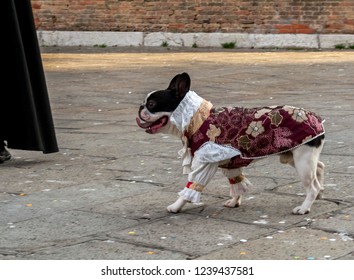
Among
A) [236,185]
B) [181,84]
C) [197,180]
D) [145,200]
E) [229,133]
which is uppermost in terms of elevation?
[181,84]

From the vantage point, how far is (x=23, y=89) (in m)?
6.87

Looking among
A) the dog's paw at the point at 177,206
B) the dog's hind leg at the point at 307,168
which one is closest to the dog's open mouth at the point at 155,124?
the dog's paw at the point at 177,206

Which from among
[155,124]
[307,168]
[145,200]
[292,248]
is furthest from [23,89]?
[292,248]

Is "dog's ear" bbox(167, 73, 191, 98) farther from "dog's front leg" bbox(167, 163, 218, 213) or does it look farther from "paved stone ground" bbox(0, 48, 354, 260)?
"paved stone ground" bbox(0, 48, 354, 260)

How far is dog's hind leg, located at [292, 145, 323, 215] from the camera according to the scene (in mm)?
4965

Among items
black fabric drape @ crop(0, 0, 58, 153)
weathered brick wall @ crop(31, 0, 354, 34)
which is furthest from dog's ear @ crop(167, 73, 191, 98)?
weathered brick wall @ crop(31, 0, 354, 34)

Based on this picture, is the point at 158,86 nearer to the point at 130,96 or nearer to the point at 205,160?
the point at 130,96

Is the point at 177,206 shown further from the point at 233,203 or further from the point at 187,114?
the point at 187,114

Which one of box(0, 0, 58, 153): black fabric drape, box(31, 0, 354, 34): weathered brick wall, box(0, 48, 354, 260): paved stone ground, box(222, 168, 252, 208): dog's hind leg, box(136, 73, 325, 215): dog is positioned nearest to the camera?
box(0, 48, 354, 260): paved stone ground

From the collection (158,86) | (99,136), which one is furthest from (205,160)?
(158,86)

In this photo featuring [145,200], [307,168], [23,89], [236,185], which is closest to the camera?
[307,168]

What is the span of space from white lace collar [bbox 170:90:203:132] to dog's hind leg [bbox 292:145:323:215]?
580 millimetres

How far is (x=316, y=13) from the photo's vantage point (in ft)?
57.5

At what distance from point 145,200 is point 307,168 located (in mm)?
1011
